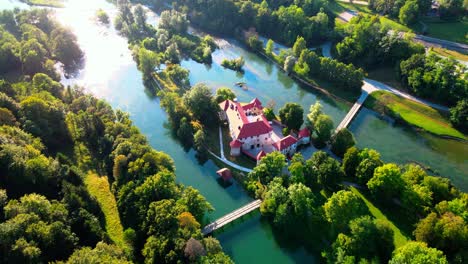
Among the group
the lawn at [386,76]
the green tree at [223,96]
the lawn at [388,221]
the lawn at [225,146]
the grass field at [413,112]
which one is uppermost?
the lawn at [386,76]

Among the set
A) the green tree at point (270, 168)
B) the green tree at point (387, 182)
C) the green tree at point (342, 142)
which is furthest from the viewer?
the green tree at point (342, 142)

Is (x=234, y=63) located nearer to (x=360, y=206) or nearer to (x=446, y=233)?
(x=360, y=206)

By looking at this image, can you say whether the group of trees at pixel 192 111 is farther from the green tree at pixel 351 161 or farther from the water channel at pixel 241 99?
the green tree at pixel 351 161

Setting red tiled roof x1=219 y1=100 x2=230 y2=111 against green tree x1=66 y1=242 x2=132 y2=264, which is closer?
green tree x1=66 y1=242 x2=132 y2=264

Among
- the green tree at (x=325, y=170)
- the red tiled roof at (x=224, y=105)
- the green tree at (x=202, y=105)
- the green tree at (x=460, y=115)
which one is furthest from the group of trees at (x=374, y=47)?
the green tree at (x=325, y=170)

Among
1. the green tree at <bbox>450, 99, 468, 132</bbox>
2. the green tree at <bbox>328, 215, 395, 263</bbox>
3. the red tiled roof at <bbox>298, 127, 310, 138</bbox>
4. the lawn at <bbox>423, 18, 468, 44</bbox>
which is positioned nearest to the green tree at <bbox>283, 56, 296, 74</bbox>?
the red tiled roof at <bbox>298, 127, 310, 138</bbox>

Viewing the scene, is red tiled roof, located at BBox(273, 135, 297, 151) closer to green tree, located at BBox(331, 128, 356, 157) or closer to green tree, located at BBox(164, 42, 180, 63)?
green tree, located at BBox(331, 128, 356, 157)

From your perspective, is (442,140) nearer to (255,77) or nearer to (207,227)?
(255,77)

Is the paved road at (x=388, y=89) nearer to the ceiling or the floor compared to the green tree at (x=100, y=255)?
nearer to the ceiling
